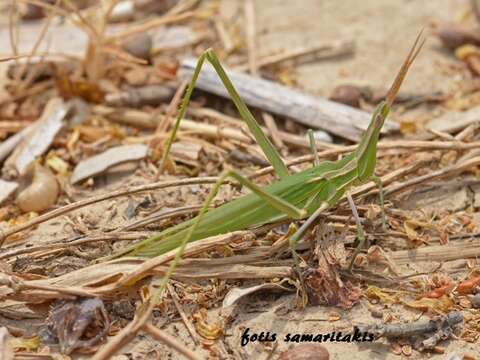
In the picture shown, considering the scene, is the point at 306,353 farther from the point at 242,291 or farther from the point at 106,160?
the point at 106,160

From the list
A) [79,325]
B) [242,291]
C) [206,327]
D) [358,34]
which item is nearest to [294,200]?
[242,291]

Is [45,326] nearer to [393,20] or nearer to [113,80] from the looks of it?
[113,80]

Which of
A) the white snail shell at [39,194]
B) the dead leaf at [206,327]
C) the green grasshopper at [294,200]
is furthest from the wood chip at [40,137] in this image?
the dead leaf at [206,327]

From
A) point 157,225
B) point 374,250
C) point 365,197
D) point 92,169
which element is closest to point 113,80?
point 92,169

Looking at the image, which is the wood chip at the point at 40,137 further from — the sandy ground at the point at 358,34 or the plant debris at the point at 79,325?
the plant debris at the point at 79,325

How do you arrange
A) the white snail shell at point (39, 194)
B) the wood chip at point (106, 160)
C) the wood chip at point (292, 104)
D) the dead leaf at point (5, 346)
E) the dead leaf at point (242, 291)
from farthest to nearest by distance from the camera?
the wood chip at point (292, 104) → the wood chip at point (106, 160) → the white snail shell at point (39, 194) → the dead leaf at point (242, 291) → the dead leaf at point (5, 346)

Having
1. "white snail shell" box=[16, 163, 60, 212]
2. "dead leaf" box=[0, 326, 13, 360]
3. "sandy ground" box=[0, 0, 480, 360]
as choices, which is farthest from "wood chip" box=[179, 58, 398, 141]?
"dead leaf" box=[0, 326, 13, 360]
